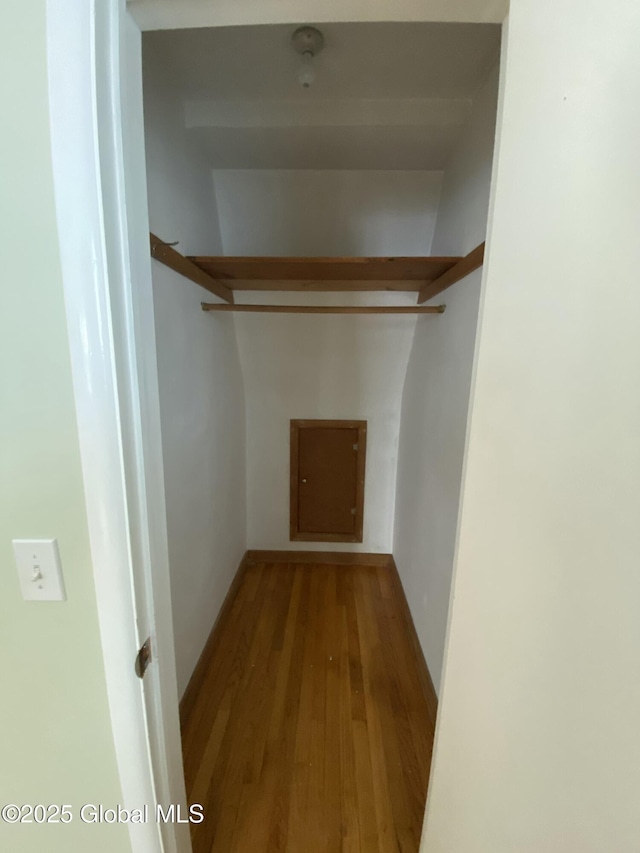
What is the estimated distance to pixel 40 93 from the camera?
586 millimetres

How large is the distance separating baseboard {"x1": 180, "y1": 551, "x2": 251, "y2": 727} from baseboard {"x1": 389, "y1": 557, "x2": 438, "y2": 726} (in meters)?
1.03

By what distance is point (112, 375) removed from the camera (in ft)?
2.12

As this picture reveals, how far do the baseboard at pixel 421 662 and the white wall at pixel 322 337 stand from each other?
0.49m

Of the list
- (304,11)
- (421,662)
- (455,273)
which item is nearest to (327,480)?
(421,662)

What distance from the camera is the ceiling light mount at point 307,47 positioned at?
1216 millimetres

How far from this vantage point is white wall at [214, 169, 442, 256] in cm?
209

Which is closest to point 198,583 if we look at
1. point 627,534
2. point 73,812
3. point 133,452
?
point 73,812

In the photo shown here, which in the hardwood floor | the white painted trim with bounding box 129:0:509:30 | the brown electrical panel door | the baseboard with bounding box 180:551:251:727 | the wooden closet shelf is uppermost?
the white painted trim with bounding box 129:0:509:30

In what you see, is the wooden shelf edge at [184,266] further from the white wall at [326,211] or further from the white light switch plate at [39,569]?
the white light switch plate at [39,569]

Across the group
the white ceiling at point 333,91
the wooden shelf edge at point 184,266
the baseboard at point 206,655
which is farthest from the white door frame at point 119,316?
the baseboard at point 206,655

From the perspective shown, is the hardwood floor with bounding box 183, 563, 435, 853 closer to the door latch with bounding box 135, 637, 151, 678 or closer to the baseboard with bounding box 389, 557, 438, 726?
the baseboard with bounding box 389, 557, 438, 726

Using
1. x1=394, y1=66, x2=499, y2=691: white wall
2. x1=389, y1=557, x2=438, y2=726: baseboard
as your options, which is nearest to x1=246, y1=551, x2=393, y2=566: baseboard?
x1=389, y1=557, x2=438, y2=726: baseboard

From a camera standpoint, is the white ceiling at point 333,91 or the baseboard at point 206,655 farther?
the baseboard at point 206,655

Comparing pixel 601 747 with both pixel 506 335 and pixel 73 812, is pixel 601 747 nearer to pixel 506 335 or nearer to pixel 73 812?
pixel 506 335
